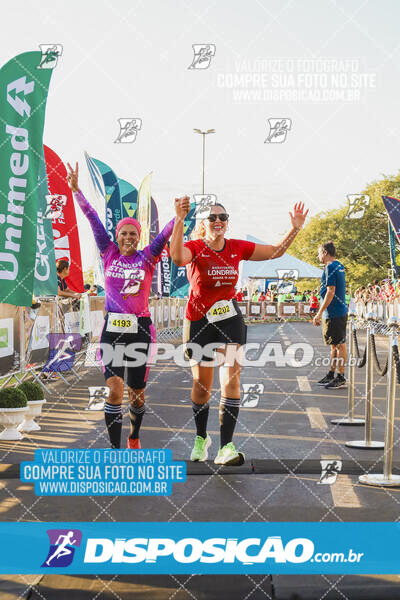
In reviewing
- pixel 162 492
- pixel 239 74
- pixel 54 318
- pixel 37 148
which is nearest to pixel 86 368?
pixel 54 318

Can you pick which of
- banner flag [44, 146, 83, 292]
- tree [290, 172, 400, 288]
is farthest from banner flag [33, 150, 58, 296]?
tree [290, 172, 400, 288]

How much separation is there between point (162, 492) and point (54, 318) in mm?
6795

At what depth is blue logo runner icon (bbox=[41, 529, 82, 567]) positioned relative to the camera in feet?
11.6

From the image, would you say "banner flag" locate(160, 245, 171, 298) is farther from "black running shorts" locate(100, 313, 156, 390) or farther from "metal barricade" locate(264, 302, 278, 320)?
"metal barricade" locate(264, 302, 278, 320)

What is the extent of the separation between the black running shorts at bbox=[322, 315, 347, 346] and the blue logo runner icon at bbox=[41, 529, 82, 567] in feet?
25.2

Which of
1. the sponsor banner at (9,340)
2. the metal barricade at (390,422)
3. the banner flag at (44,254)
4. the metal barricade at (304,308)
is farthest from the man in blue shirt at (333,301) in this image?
the metal barricade at (304,308)

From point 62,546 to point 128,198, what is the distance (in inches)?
517

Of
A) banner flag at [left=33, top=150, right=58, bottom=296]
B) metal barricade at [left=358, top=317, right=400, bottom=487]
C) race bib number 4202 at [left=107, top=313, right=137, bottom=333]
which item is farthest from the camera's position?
banner flag at [left=33, top=150, right=58, bottom=296]

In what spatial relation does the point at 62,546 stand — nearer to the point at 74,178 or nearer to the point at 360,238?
the point at 74,178

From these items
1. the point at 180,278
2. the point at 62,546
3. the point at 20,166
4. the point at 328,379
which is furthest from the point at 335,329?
the point at 180,278

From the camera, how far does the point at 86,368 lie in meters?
13.9

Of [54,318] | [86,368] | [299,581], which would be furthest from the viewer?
[86,368]

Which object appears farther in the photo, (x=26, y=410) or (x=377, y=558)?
(x=26, y=410)

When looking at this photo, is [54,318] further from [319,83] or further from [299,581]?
[299,581]
